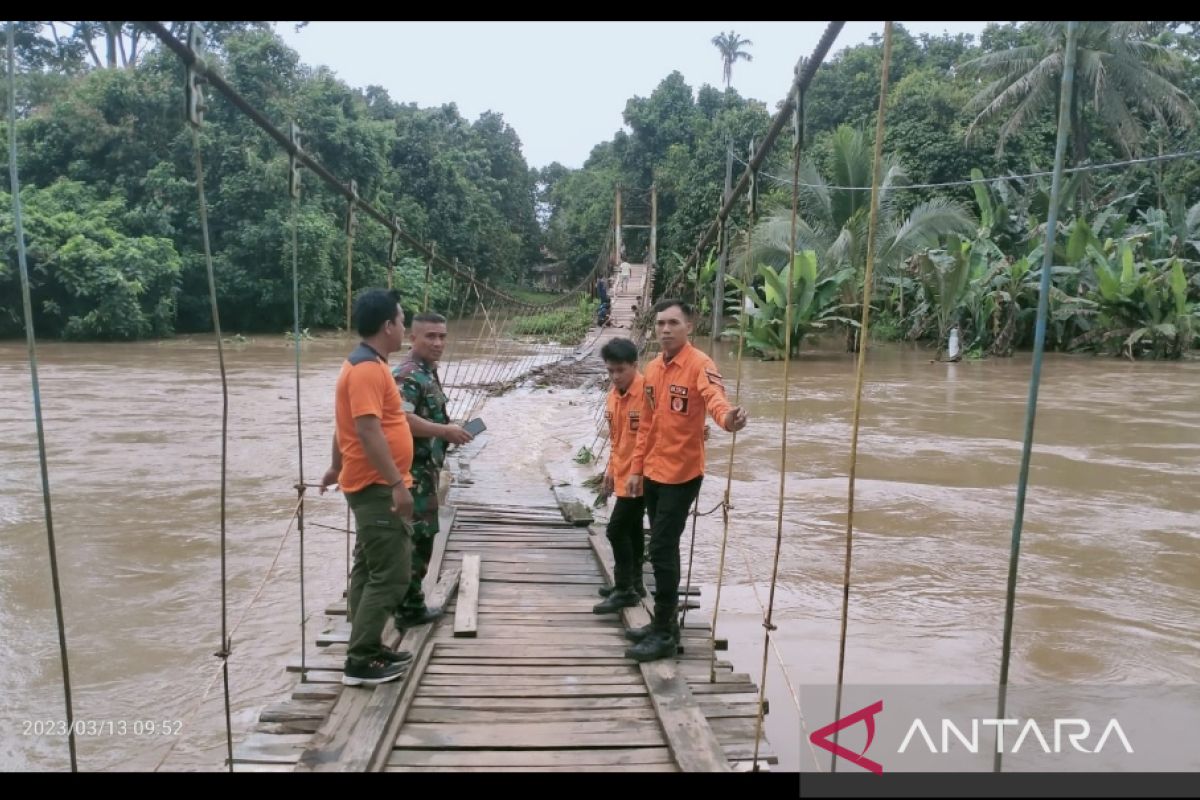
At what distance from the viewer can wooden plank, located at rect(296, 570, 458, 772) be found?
5.16 feet

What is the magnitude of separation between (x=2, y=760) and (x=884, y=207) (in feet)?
40.9

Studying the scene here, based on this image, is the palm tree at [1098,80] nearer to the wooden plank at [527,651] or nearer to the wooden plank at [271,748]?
the wooden plank at [527,651]

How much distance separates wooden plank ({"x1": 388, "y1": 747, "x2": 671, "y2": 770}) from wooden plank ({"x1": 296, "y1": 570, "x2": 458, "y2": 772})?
56mm

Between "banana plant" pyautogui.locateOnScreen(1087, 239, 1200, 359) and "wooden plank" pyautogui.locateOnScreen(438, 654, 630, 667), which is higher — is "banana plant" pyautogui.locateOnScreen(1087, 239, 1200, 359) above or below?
above

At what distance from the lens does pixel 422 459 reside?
2.31m

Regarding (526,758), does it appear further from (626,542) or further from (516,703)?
(626,542)

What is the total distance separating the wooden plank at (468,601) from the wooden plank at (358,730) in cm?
29

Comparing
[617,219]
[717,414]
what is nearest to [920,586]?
[717,414]

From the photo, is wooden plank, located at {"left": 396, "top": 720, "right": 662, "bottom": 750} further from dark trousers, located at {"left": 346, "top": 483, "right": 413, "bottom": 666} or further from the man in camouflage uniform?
the man in camouflage uniform

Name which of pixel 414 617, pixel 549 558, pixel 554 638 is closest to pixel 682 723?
pixel 554 638

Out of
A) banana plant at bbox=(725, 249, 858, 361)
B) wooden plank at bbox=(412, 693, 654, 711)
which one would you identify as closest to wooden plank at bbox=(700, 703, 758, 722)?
wooden plank at bbox=(412, 693, 654, 711)

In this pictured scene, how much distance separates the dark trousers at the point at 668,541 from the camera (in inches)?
85.0

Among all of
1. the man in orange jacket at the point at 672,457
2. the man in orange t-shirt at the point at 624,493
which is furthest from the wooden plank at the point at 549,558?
the man in orange jacket at the point at 672,457

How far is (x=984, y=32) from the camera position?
1767cm
